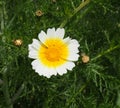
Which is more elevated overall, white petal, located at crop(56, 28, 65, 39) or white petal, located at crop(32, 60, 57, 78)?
white petal, located at crop(56, 28, 65, 39)

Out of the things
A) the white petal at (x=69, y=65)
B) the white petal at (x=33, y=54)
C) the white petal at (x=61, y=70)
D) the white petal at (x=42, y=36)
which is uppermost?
the white petal at (x=42, y=36)

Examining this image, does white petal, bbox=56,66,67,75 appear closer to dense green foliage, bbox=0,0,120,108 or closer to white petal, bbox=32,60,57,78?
white petal, bbox=32,60,57,78

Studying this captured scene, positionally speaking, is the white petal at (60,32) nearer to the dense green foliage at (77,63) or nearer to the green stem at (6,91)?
the dense green foliage at (77,63)

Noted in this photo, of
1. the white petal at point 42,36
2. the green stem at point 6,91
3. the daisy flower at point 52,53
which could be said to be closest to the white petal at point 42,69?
the daisy flower at point 52,53

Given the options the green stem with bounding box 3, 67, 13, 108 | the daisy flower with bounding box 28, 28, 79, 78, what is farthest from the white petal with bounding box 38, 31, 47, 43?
the green stem with bounding box 3, 67, 13, 108

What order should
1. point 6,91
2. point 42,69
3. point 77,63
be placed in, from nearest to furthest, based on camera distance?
point 42,69 → point 77,63 → point 6,91

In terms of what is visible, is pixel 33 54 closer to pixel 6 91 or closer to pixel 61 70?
pixel 61 70

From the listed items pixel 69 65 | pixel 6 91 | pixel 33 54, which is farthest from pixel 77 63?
pixel 6 91
